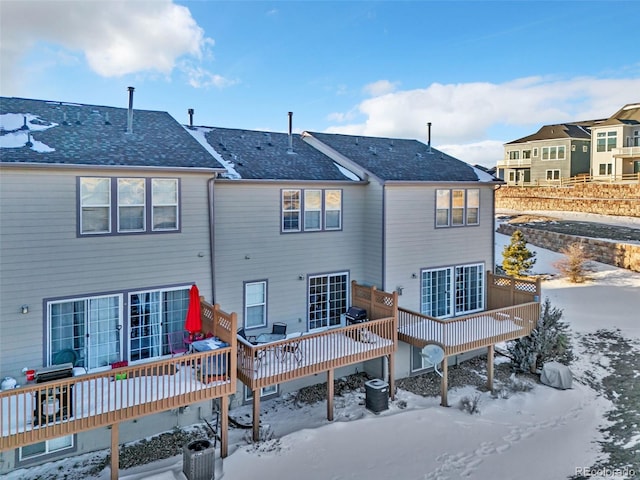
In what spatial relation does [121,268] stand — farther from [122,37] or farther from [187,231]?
[122,37]

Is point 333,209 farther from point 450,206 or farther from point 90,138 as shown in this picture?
point 90,138

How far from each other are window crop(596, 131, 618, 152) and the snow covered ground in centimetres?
3425

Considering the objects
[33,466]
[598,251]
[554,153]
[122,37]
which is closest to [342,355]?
[33,466]

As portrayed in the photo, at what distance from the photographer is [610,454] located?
10.1 meters

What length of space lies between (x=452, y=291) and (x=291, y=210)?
21.9 feet

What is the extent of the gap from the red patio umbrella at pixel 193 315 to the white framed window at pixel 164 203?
1789 mm

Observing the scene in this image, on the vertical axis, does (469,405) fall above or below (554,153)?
below

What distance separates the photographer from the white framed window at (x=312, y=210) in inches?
536

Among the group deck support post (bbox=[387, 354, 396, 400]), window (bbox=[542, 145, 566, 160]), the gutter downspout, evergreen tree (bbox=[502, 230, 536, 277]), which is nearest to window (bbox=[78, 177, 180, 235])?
the gutter downspout

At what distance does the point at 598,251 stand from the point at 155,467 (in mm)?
29298

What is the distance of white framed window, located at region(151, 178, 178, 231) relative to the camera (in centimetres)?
1080

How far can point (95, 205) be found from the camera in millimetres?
10094

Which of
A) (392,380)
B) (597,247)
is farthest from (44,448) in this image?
(597,247)

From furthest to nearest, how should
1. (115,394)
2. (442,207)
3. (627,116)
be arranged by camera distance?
(627,116) → (442,207) → (115,394)
